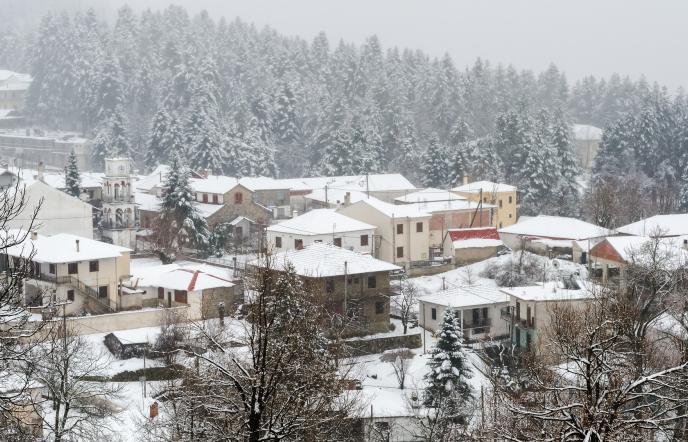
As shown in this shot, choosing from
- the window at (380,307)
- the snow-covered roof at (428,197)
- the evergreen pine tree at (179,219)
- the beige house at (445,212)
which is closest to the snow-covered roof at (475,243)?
the beige house at (445,212)

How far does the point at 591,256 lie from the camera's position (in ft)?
149

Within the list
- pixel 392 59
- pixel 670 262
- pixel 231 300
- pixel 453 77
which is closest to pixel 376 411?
pixel 231 300

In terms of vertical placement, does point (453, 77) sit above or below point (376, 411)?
above

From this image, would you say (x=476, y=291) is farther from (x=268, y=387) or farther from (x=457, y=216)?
(x=268, y=387)

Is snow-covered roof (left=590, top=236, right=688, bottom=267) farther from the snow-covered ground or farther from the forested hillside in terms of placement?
the forested hillside

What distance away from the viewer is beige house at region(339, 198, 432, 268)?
4825 cm

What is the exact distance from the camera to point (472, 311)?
38.8 m

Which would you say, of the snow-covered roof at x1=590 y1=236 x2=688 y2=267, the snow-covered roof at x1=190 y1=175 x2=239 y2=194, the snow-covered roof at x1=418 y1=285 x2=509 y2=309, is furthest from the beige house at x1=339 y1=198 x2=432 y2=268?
the snow-covered roof at x1=190 y1=175 x2=239 y2=194

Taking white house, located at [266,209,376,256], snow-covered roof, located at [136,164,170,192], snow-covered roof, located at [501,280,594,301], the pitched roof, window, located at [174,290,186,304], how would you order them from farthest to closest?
snow-covered roof, located at [136,164,170,192] < the pitched roof < white house, located at [266,209,376,256] < window, located at [174,290,186,304] < snow-covered roof, located at [501,280,594,301]

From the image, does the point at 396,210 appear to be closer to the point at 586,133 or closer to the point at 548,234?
the point at 548,234

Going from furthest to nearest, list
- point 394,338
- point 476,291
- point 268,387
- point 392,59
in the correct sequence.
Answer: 1. point 392,59
2. point 476,291
3. point 394,338
4. point 268,387

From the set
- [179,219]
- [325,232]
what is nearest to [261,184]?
[179,219]

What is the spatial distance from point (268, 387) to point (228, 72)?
9480 centimetres

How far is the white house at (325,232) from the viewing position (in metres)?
46.2
